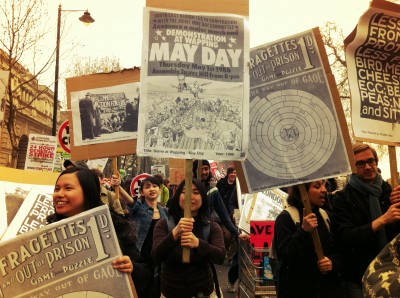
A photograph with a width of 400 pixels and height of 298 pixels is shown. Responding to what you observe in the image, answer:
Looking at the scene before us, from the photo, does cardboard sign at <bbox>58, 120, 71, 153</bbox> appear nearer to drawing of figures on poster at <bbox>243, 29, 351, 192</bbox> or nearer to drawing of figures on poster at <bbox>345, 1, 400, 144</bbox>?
drawing of figures on poster at <bbox>243, 29, 351, 192</bbox>

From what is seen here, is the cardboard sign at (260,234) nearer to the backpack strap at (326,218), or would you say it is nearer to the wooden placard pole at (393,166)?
the backpack strap at (326,218)

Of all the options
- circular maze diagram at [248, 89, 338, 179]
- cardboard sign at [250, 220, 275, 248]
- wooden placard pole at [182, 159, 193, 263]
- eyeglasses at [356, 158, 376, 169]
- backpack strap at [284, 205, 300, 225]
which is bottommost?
cardboard sign at [250, 220, 275, 248]

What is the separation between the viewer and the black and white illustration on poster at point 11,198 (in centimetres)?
357

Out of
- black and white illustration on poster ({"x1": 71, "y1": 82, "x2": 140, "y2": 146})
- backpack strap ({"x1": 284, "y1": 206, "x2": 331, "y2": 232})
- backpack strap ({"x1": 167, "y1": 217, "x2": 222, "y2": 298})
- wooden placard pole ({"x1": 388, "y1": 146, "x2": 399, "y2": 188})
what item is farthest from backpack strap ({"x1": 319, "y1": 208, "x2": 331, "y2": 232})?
black and white illustration on poster ({"x1": 71, "y1": 82, "x2": 140, "y2": 146})

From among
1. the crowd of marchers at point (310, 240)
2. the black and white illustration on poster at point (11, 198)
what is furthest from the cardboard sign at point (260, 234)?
the black and white illustration on poster at point (11, 198)

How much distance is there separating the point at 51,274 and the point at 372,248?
2.36 m

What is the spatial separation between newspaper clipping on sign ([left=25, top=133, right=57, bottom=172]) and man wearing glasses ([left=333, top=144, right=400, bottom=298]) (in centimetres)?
1035

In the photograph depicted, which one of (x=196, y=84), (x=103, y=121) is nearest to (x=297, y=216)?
(x=196, y=84)

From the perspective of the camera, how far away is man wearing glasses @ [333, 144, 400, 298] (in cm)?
355

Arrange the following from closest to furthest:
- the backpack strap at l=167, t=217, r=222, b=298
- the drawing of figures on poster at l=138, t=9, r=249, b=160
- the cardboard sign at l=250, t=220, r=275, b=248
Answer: the drawing of figures on poster at l=138, t=9, r=249, b=160
the backpack strap at l=167, t=217, r=222, b=298
the cardboard sign at l=250, t=220, r=275, b=248

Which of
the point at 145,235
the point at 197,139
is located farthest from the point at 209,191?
the point at 197,139

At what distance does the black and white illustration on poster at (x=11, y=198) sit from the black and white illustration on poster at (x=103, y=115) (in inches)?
39.3

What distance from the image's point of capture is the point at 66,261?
2529 mm

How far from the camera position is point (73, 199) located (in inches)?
113
